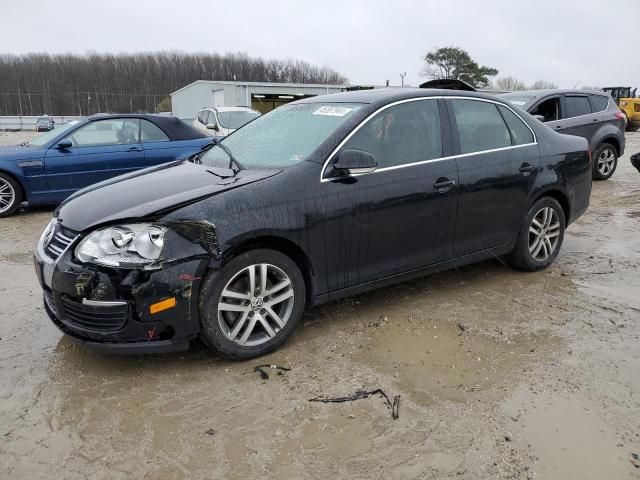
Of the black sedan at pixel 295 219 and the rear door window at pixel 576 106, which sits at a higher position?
the rear door window at pixel 576 106

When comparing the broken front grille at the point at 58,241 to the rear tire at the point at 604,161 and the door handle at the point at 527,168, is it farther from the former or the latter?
the rear tire at the point at 604,161

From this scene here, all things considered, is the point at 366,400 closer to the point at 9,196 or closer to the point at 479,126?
the point at 479,126

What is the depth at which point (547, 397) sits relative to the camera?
289 cm

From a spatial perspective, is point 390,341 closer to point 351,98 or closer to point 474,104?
point 351,98

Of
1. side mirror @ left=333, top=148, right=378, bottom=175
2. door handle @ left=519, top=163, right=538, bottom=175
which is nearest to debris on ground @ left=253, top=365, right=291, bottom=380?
side mirror @ left=333, top=148, right=378, bottom=175

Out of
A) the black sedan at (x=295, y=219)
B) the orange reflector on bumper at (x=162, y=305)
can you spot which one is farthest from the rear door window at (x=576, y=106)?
the orange reflector on bumper at (x=162, y=305)

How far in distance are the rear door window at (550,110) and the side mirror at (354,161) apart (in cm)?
670

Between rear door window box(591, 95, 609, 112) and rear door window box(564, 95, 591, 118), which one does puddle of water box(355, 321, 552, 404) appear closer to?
rear door window box(564, 95, 591, 118)

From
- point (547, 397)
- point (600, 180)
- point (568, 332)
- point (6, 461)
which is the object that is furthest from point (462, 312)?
point (600, 180)

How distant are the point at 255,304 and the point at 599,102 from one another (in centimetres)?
917

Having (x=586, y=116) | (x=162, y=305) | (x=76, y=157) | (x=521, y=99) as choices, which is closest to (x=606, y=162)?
(x=586, y=116)

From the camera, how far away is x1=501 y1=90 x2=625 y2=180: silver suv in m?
9.02

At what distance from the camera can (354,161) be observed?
3438mm

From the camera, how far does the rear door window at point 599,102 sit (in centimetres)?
976
